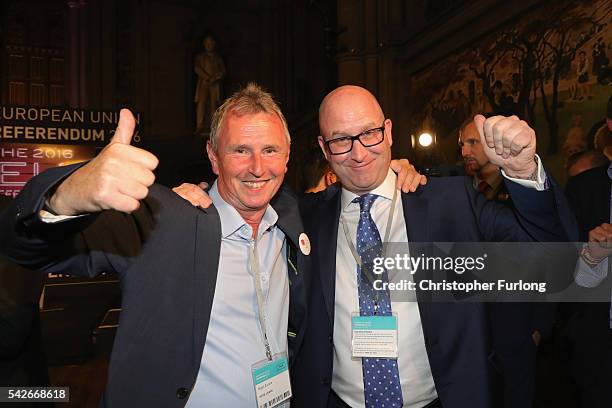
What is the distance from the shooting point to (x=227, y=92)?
15.9 metres

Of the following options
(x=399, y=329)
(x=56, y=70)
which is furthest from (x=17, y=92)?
(x=399, y=329)

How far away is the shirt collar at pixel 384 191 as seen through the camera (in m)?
2.10

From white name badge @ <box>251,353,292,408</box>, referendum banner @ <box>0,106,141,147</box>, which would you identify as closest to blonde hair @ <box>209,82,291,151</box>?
white name badge @ <box>251,353,292,408</box>

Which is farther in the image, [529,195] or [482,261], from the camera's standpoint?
[482,261]

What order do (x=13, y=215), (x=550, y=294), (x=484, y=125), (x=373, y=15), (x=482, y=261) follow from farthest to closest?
(x=373, y=15)
(x=550, y=294)
(x=482, y=261)
(x=484, y=125)
(x=13, y=215)

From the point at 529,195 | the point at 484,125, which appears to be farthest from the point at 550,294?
the point at 484,125

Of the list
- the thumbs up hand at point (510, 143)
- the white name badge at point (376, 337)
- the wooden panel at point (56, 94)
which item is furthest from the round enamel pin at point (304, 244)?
the wooden panel at point (56, 94)

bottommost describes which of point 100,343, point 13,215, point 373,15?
point 100,343

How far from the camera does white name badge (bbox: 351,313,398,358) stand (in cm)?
184

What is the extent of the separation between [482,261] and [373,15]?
8.15 metres

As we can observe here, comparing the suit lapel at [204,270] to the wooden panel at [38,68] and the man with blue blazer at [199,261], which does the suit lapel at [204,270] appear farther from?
the wooden panel at [38,68]

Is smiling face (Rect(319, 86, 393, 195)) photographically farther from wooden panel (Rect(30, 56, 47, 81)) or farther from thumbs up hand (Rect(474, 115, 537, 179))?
wooden panel (Rect(30, 56, 47, 81))

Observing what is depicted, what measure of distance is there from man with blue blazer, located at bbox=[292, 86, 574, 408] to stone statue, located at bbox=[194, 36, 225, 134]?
538 inches

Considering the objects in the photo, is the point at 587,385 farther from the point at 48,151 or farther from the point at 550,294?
the point at 48,151
